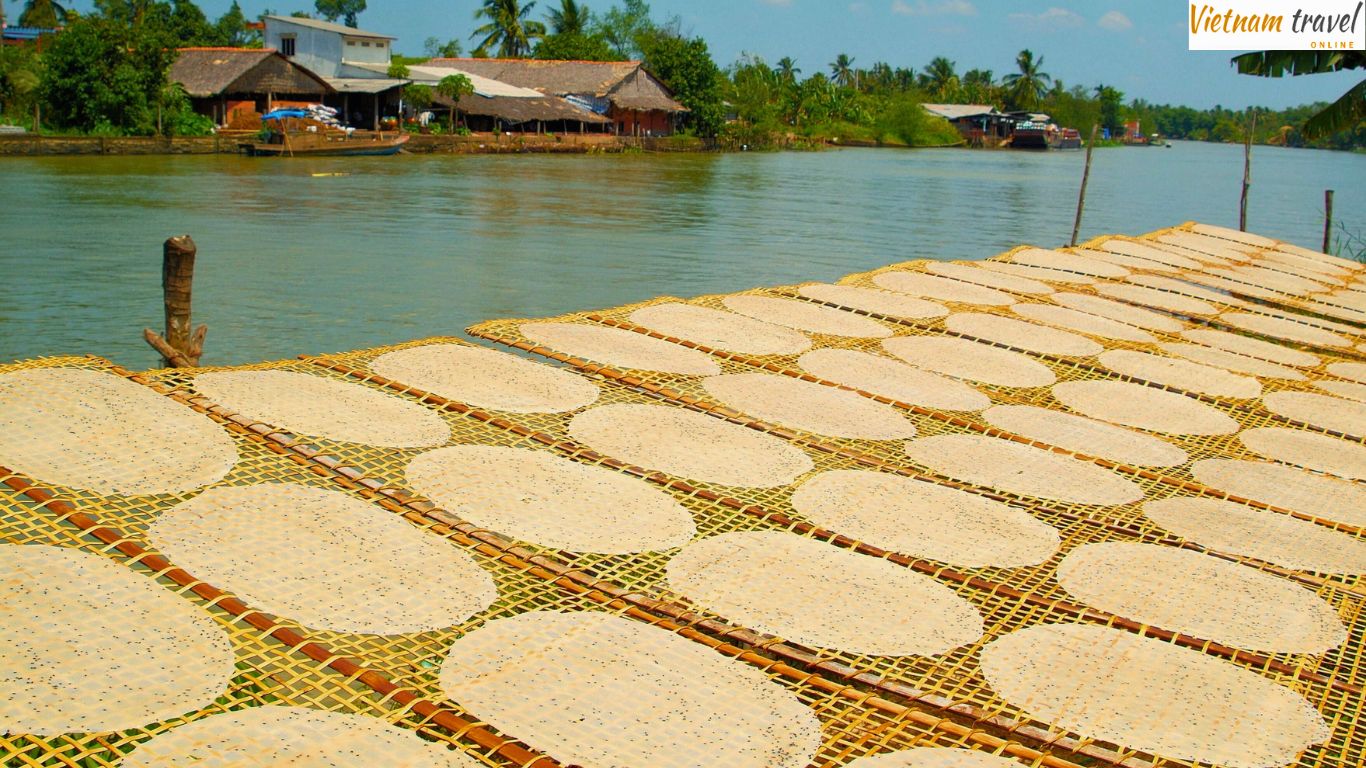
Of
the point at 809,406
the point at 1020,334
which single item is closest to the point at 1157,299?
the point at 1020,334

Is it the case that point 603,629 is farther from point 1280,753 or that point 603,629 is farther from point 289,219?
point 289,219

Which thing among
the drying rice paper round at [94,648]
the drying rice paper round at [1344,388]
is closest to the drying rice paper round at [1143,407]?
the drying rice paper round at [1344,388]

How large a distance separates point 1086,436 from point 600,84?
40.5 metres

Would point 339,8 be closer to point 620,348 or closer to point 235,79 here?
point 235,79

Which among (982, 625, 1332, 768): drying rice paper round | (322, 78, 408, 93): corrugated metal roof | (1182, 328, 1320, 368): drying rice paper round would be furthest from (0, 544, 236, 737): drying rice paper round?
(322, 78, 408, 93): corrugated metal roof

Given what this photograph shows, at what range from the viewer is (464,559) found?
9.05ft

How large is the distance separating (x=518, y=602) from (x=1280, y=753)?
1.74 meters

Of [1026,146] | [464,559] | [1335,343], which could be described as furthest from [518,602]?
[1026,146]

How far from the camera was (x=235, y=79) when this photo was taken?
32.3m

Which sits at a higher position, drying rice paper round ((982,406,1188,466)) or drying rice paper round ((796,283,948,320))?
drying rice paper round ((796,283,948,320))

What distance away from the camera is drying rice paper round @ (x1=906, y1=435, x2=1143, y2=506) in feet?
11.9

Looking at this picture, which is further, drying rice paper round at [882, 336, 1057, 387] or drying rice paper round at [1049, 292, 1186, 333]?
drying rice paper round at [1049, 292, 1186, 333]

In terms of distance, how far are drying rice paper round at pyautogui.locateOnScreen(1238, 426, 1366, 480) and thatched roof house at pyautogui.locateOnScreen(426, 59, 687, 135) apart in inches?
1557

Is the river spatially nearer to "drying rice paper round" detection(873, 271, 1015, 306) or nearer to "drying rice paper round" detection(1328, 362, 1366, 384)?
"drying rice paper round" detection(873, 271, 1015, 306)
